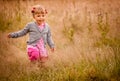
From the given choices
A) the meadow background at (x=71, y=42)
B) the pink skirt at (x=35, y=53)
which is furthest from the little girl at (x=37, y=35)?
the meadow background at (x=71, y=42)

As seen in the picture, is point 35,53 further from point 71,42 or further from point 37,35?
point 71,42

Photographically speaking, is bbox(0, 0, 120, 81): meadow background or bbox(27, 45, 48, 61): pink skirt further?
bbox(27, 45, 48, 61): pink skirt

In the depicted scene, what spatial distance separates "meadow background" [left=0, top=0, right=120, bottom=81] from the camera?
3.65 m

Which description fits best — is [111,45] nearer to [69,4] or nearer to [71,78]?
[71,78]

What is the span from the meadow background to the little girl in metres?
0.12

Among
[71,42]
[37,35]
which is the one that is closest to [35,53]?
[37,35]

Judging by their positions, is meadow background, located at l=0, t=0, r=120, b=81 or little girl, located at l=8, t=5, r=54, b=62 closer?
meadow background, located at l=0, t=0, r=120, b=81

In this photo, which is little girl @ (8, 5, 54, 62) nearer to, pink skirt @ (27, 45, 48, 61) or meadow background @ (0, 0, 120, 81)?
pink skirt @ (27, 45, 48, 61)

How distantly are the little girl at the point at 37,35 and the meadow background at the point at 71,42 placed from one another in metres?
0.12

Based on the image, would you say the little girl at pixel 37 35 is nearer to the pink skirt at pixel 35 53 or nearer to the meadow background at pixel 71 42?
the pink skirt at pixel 35 53

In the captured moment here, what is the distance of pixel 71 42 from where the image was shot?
14.8ft

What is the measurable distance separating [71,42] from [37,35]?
2.12 ft

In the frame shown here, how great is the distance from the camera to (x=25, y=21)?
498 centimetres

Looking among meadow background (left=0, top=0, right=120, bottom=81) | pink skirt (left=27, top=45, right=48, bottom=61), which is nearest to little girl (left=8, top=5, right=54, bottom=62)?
pink skirt (left=27, top=45, right=48, bottom=61)
